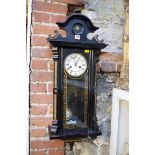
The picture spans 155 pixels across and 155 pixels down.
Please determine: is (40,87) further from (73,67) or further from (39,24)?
(39,24)

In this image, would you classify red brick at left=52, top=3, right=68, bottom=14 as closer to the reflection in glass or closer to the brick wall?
the brick wall

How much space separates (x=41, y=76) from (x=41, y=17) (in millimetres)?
383

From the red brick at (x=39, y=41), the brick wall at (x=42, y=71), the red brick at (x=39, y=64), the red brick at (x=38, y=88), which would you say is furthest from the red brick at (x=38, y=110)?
the red brick at (x=39, y=41)

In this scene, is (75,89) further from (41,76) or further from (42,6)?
(42,6)

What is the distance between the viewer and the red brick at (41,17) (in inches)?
56.1

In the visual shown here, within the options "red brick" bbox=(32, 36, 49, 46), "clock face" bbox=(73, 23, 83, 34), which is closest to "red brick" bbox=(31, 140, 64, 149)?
"red brick" bbox=(32, 36, 49, 46)

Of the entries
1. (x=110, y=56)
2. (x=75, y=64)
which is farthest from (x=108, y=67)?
(x=75, y=64)

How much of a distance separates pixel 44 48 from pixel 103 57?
0.43m

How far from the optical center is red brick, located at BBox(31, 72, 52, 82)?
1.43 meters

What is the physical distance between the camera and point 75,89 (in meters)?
1.37

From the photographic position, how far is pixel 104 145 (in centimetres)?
152

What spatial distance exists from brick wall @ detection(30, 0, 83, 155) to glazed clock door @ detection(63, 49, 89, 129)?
0.17m
